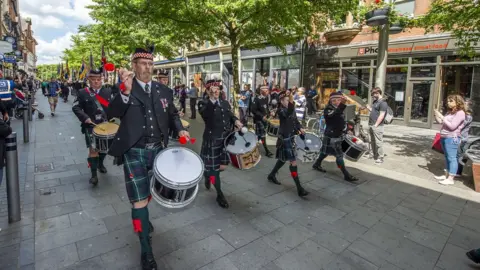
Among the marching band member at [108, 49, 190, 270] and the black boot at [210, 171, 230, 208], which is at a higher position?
the marching band member at [108, 49, 190, 270]

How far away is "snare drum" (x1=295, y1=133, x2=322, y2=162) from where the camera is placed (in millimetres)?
5254

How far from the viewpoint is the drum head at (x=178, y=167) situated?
2.82 m

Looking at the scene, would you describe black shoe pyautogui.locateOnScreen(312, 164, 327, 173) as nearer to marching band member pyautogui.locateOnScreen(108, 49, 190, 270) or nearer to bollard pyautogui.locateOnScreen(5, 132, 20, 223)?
marching band member pyautogui.locateOnScreen(108, 49, 190, 270)

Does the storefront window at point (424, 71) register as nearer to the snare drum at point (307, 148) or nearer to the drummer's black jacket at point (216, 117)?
the snare drum at point (307, 148)

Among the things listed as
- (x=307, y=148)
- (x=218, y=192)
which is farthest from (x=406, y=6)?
(x=218, y=192)

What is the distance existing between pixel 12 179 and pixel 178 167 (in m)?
2.47

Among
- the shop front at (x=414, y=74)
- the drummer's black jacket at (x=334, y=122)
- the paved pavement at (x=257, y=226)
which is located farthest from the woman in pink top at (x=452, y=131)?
the shop front at (x=414, y=74)

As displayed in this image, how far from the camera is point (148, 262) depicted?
114 inches

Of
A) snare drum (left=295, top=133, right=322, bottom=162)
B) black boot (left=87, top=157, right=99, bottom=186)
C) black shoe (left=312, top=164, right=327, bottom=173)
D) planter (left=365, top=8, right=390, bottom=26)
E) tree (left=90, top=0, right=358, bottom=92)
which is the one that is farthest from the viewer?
tree (left=90, top=0, right=358, bottom=92)

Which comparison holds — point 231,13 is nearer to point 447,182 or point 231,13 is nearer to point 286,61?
point 447,182

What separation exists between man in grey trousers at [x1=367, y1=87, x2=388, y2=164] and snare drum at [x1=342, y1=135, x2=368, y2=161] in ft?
5.53

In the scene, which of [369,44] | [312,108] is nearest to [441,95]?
[369,44]

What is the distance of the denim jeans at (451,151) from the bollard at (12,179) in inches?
292

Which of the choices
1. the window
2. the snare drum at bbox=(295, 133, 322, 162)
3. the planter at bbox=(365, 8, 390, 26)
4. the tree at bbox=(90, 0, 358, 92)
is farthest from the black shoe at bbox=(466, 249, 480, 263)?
the window
